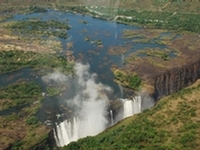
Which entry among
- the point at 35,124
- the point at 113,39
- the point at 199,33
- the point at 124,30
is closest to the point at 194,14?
the point at 199,33

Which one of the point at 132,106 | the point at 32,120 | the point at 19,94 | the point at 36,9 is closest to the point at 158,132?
the point at 132,106

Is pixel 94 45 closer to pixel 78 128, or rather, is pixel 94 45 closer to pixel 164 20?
pixel 164 20

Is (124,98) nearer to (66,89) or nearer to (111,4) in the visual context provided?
(66,89)


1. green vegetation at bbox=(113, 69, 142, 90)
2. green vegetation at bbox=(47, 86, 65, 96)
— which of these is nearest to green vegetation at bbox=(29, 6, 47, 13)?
green vegetation at bbox=(113, 69, 142, 90)

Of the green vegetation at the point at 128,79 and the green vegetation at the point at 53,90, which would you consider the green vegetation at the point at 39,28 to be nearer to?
the green vegetation at the point at 128,79

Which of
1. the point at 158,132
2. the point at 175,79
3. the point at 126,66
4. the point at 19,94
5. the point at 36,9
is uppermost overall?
the point at 36,9

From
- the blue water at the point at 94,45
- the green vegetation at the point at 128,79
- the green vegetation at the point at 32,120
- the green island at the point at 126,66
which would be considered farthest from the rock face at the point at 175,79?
the green vegetation at the point at 32,120

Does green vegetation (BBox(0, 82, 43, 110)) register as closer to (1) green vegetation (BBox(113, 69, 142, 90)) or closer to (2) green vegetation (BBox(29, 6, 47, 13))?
(1) green vegetation (BBox(113, 69, 142, 90))
